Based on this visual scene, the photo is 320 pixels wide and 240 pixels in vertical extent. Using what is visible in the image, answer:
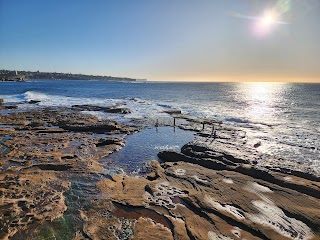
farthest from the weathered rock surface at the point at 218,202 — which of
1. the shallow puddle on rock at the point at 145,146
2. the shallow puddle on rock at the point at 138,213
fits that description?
the shallow puddle on rock at the point at 145,146

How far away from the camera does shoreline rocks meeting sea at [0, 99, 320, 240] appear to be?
10750 mm

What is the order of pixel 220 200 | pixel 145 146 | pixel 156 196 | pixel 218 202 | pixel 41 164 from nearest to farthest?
1. pixel 218 202
2. pixel 220 200
3. pixel 156 196
4. pixel 41 164
5. pixel 145 146

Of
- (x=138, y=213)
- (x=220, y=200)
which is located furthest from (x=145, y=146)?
(x=138, y=213)

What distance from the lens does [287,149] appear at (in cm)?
2503

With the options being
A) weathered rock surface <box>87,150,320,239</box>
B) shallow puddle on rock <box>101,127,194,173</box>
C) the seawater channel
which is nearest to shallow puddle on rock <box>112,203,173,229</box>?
weathered rock surface <box>87,150,320,239</box>

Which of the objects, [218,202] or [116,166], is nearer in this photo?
[218,202]

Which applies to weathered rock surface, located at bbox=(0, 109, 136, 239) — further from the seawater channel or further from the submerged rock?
the submerged rock

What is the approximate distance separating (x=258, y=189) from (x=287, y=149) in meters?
12.8

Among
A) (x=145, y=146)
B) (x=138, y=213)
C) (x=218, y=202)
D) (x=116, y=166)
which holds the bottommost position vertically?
(x=145, y=146)

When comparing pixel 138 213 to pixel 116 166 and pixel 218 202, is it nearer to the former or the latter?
pixel 218 202

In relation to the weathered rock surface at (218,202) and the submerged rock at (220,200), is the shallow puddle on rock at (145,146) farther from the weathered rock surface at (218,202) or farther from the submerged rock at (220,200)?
the weathered rock surface at (218,202)

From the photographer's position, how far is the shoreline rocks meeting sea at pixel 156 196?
10.8 m

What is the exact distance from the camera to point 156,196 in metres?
13.9

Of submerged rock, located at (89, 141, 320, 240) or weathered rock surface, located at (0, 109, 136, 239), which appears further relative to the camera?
weathered rock surface, located at (0, 109, 136, 239)
